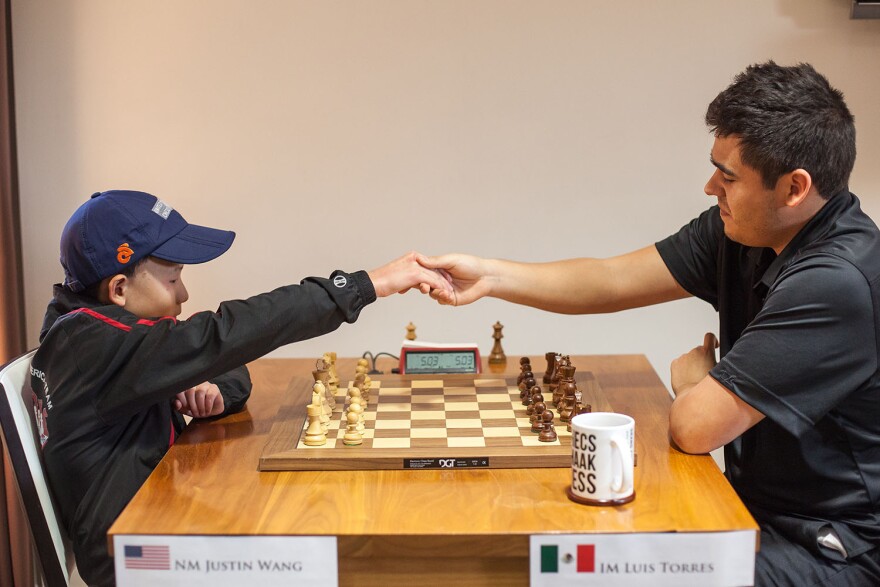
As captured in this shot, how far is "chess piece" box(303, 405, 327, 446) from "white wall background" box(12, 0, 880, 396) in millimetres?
1589

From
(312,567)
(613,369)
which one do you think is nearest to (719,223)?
(613,369)

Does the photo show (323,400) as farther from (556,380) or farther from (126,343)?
(556,380)

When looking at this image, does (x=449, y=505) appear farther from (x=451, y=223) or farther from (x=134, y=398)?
(x=451, y=223)

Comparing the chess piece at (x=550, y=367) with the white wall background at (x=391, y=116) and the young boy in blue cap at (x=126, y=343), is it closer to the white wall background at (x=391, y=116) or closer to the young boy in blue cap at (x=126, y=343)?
the young boy in blue cap at (x=126, y=343)

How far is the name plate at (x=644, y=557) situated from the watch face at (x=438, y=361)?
95 centimetres

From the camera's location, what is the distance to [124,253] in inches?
72.8

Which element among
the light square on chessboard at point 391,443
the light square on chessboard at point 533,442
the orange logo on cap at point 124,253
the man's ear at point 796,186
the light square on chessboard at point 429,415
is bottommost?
the light square on chessboard at point 429,415

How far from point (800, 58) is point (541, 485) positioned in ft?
7.34

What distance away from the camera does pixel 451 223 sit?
3299 mm

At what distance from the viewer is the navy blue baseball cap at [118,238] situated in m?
1.83

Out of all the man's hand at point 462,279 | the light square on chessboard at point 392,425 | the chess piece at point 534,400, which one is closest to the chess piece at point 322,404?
the light square on chessboard at point 392,425

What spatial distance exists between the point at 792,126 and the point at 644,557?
917mm

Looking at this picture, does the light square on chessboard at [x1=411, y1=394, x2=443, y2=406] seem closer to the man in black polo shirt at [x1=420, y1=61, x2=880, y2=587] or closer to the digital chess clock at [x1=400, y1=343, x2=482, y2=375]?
the digital chess clock at [x1=400, y1=343, x2=482, y2=375]

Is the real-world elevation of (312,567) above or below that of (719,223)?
below
